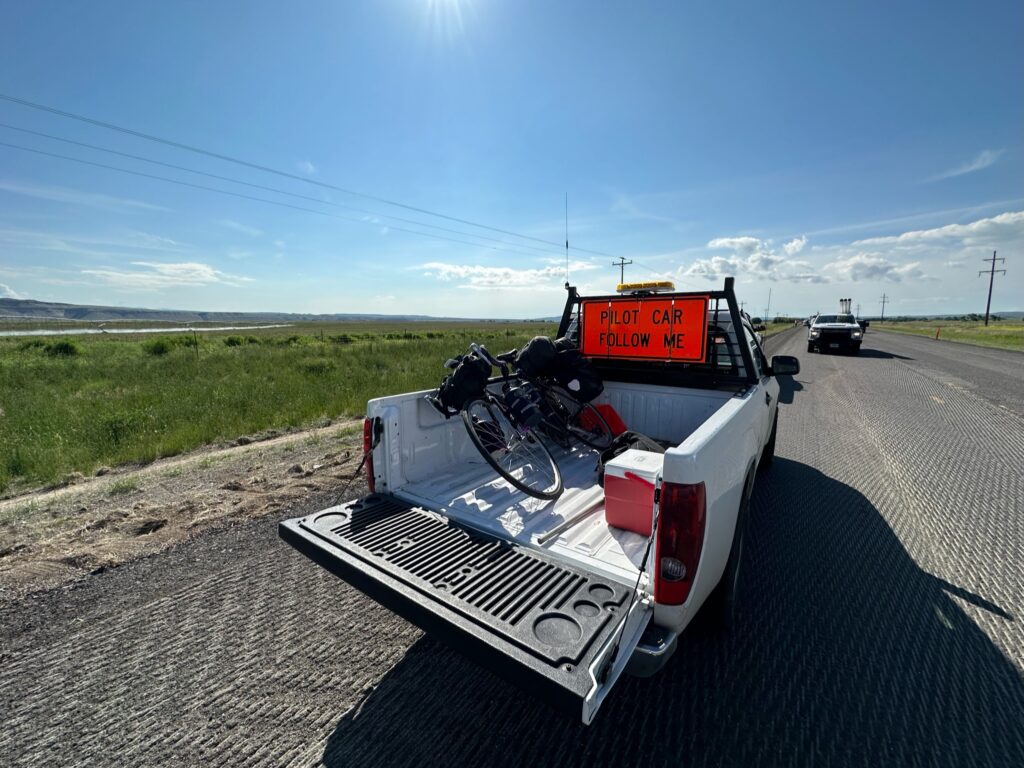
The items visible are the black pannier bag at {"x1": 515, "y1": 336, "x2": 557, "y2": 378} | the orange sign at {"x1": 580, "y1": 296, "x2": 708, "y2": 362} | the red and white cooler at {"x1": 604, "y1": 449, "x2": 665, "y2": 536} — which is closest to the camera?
the red and white cooler at {"x1": 604, "y1": 449, "x2": 665, "y2": 536}

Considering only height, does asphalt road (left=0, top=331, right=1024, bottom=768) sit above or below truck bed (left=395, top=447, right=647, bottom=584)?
below

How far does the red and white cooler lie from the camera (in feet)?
8.21

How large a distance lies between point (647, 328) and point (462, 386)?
6.45ft

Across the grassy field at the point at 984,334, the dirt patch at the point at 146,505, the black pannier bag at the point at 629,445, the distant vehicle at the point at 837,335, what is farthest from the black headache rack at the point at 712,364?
the grassy field at the point at 984,334

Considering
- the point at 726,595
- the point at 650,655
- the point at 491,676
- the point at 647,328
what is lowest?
the point at 491,676

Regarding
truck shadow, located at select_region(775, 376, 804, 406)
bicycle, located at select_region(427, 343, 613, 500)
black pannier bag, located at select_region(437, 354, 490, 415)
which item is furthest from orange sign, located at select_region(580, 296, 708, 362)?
truck shadow, located at select_region(775, 376, 804, 406)

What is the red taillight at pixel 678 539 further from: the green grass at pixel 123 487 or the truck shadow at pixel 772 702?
the green grass at pixel 123 487

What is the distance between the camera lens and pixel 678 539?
184 centimetres

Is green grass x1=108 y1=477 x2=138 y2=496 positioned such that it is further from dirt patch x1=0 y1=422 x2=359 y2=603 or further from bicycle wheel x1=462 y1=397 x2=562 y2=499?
bicycle wheel x1=462 y1=397 x2=562 y2=499

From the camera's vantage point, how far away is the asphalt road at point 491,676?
1.90 m

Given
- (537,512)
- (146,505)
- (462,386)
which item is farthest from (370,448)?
(146,505)

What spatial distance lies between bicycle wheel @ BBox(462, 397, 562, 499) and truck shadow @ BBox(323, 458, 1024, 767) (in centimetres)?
147

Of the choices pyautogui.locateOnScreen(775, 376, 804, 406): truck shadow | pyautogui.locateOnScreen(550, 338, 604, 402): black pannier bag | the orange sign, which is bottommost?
pyautogui.locateOnScreen(775, 376, 804, 406): truck shadow

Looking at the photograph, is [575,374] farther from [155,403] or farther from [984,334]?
[984,334]
